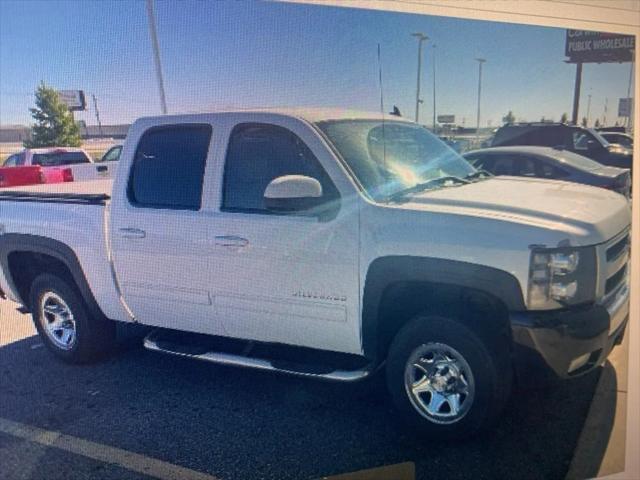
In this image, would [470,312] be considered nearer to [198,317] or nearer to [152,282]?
[198,317]

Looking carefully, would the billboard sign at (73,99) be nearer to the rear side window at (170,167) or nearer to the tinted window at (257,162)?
the rear side window at (170,167)

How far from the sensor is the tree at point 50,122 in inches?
96.8

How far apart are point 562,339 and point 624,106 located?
1.28m

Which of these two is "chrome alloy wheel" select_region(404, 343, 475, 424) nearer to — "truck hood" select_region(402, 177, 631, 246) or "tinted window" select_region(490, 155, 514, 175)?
"truck hood" select_region(402, 177, 631, 246)

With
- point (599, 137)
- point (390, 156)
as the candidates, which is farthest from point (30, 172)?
point (599, 137)

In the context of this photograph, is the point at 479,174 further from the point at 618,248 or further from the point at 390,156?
the point at 618,248

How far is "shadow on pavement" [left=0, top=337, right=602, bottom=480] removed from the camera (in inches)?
98.9

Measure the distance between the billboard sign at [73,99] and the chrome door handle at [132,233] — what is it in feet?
2.79

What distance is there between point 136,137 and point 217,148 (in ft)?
1.68

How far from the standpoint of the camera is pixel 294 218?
2654mm

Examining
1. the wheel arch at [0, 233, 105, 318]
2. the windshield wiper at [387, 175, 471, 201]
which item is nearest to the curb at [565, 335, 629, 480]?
the windshield wiper at [387, 175, 471, 201]

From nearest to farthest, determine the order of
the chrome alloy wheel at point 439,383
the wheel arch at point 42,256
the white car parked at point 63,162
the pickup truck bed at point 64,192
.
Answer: the chrome alloy wheel at point 439,383, the white car parked at point 63,162, the pickup truck bed at point 64,192, the wheel arch at point 42,256

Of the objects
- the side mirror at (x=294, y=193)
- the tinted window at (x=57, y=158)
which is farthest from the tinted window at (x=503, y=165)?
the tinted window at (x=57, y=158)

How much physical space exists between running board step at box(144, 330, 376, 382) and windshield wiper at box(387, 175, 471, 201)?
0.97 metres
